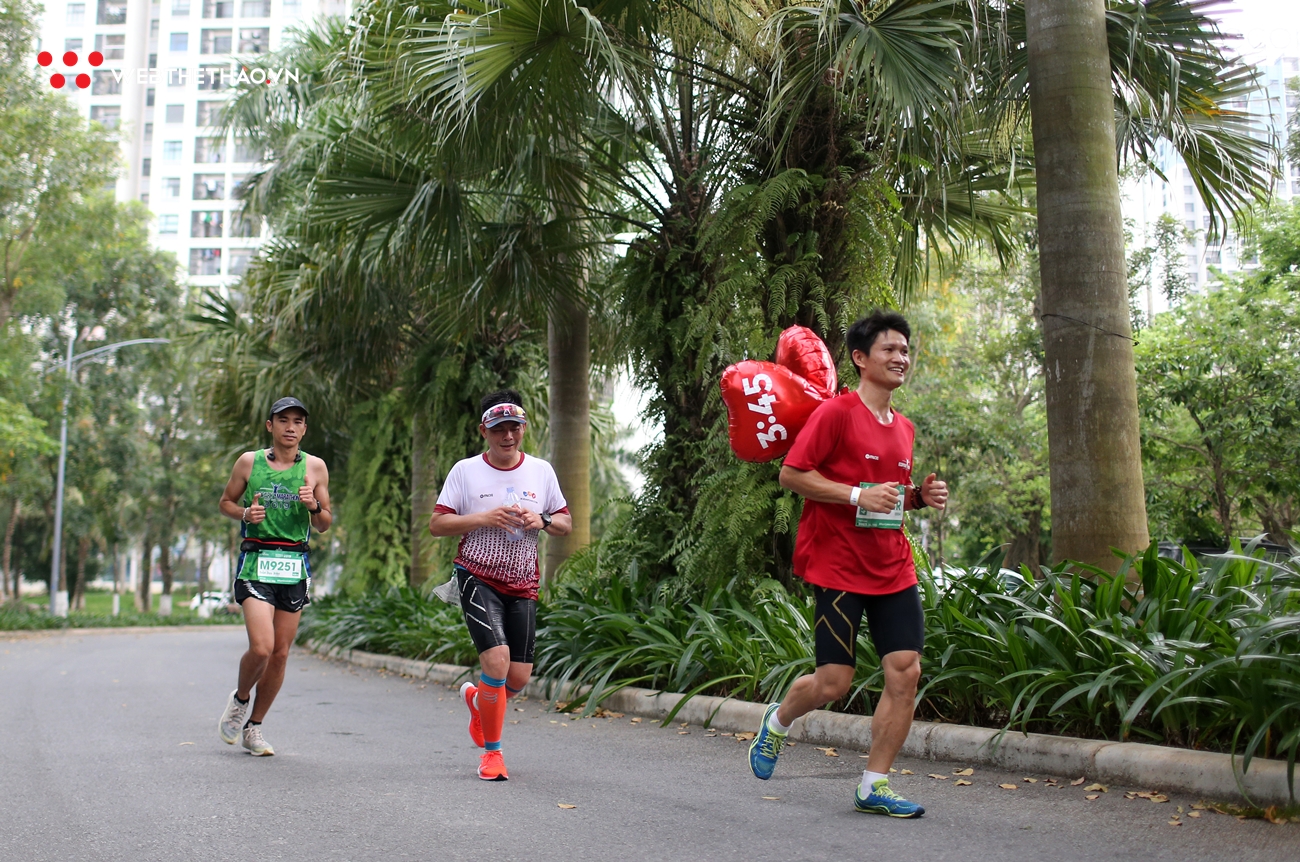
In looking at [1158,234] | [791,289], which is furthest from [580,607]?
[1158,234]

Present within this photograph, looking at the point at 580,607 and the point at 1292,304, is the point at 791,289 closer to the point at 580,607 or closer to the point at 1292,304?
the point at 580,607

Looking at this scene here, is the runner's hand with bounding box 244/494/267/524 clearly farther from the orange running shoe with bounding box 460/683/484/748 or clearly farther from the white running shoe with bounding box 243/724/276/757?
the orange running shoe with bounding box 460/683/484/748

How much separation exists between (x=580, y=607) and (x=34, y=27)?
21.0m

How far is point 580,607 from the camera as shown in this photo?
10016 millimetres

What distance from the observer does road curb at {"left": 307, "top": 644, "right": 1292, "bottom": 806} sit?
175 inches

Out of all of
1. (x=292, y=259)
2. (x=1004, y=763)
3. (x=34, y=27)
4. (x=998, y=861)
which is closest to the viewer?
(x=998, y=861)

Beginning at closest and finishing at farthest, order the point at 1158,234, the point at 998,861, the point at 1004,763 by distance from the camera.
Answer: the point at 998,861 < the point at 1004,763 < the point at 1158,234

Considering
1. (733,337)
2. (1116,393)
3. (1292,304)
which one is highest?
(1292,304)

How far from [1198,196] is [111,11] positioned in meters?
90.6

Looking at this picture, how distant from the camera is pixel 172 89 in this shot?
271 feet

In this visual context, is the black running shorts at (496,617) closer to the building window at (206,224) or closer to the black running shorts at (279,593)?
the black running shorts at (279,593)

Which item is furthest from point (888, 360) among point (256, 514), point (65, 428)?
point (65, 428)

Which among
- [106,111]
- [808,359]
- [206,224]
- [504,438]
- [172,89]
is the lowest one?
[504,438]

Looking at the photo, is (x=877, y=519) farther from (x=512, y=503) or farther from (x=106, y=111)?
(x=106, y=111)
